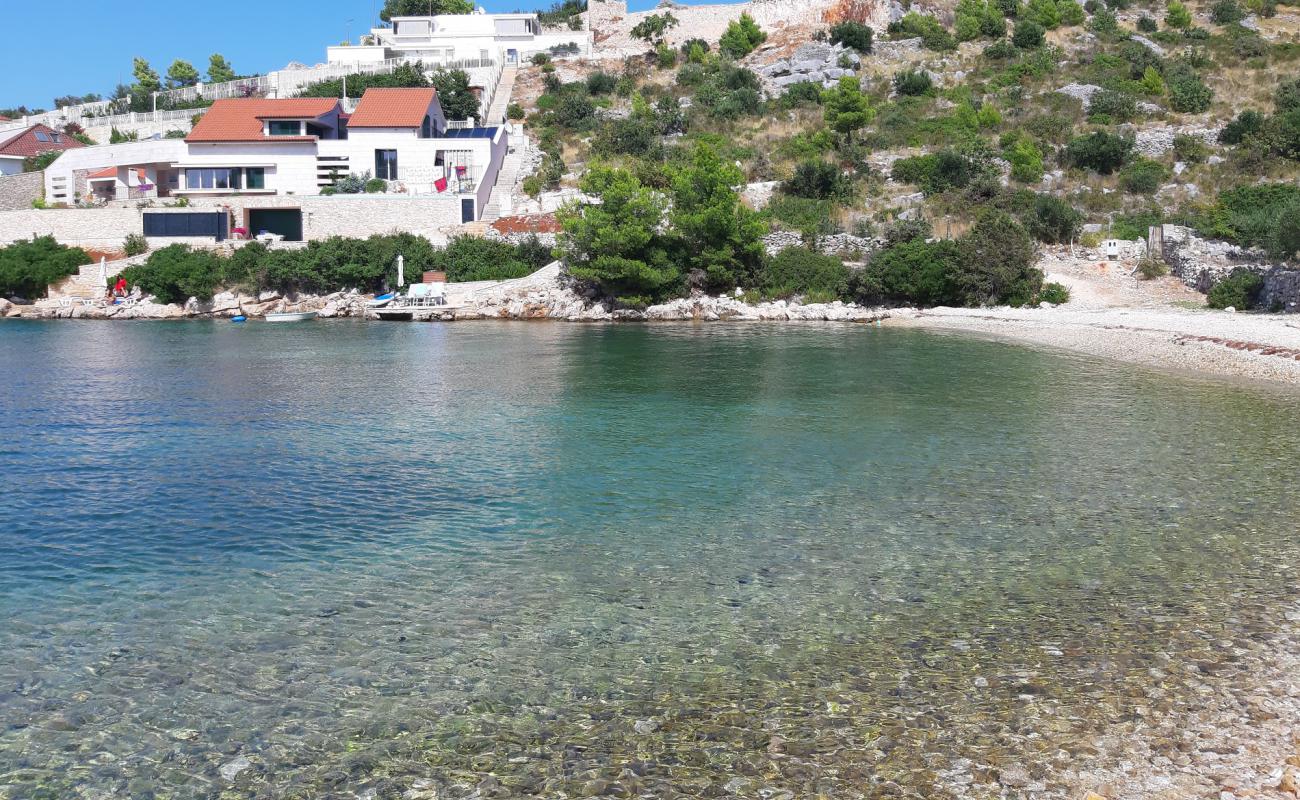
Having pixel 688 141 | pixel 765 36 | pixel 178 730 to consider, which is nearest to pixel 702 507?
pixel 178 730

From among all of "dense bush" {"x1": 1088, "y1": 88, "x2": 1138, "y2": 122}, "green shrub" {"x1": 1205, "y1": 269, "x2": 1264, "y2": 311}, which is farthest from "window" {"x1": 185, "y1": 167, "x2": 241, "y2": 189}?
"dense bush" {"x1": 1088, "y1": 88, "x2": 1138, "y2": 122}

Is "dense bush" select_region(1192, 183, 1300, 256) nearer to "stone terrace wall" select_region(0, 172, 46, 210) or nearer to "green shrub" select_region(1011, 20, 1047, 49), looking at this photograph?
"green shrub" select_region(1011, 20, 1047, 49)

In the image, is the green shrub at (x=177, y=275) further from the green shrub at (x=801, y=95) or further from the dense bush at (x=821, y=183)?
the green shrub at (x=801, y=95)

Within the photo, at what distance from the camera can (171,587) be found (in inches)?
332

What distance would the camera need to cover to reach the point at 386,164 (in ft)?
172

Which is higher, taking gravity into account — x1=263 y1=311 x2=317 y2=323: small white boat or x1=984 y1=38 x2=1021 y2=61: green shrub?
x1=984 y1=38 x2=1021 y2=61: green shrub

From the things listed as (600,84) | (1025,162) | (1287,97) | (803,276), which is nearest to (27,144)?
(600,84)

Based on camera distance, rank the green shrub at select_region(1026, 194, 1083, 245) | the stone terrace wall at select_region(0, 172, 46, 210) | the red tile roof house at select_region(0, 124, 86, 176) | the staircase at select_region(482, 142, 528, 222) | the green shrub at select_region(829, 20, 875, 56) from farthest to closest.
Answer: the green shrub at select_region(829, 20, 875, 56) < the red tile roof house at select_region(0, 124, 86, 176) < the stone terrace wall at select_region(0, 172, 46, 210) < the staircase at select_region(482, 142, 528, 222) < the green shrub at select_region(1026, 194, 1083, 245)

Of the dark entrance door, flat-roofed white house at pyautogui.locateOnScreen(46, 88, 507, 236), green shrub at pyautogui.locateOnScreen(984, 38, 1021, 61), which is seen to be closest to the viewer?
the dark entrance door

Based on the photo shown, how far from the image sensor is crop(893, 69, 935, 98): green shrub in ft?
197

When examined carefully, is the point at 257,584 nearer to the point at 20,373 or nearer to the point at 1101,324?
the point at 20,373

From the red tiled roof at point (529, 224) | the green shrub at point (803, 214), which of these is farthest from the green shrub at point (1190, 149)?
the red tiled roof at point (529, 224)

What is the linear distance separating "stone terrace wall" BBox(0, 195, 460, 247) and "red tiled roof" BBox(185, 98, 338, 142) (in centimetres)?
482

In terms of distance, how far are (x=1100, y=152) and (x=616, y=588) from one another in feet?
156
